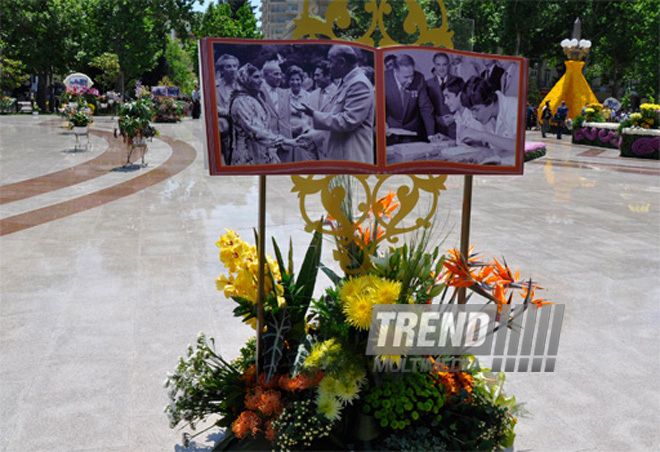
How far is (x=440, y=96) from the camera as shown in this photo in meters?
3.19

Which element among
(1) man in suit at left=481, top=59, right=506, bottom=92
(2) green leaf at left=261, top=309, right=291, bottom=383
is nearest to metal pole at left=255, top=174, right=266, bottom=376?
(2) green leaf at left=261, top=309, right=291, bottom=383

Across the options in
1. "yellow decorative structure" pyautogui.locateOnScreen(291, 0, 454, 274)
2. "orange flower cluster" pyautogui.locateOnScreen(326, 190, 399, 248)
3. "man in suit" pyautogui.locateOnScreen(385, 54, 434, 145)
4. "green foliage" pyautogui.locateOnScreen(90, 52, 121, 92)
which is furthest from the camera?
"green foliage" pyautogui.locateOnScreen(90, 52, 121, 92)

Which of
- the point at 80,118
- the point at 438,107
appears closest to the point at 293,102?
the point at 438,107

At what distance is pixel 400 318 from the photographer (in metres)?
3.09

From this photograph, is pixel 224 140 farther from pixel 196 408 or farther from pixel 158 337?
pixel 158 337

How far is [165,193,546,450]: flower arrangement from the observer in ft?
10.2

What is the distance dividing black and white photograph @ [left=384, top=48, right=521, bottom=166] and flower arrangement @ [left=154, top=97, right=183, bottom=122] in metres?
31.3

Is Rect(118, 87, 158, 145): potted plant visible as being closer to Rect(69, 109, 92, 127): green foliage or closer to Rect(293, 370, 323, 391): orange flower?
Rect(69, 109, 92, 127): green foliage

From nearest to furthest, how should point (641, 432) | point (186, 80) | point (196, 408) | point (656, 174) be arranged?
point (196, 408), point (641, 432), point (656, 174), point (186, 80)

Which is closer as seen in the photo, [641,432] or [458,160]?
[458,160]

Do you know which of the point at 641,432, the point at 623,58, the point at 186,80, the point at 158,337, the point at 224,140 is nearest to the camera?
the point at 224,140

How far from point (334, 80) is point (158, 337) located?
9.96 ft

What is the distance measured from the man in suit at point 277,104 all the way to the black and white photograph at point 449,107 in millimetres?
539

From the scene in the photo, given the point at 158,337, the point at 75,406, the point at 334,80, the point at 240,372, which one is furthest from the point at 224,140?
the point at 158,337
